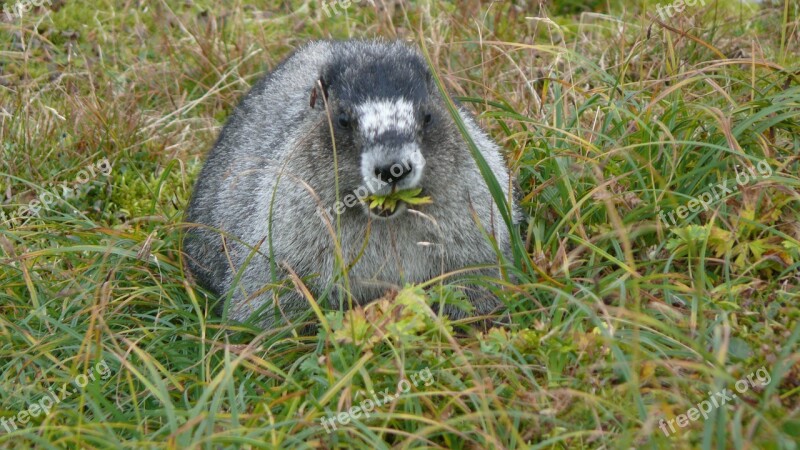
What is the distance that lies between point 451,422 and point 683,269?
170cm

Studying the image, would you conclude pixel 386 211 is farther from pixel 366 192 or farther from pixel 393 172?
pixel 393 172

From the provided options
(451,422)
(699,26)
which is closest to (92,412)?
(451,422)

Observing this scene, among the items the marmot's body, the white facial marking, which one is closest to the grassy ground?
the marmot's body

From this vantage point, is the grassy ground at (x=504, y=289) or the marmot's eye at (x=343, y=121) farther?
the marmot's eye at (x=343, y=121)

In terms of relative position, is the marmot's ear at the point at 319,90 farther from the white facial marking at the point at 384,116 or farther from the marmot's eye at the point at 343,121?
the white facial marking at the point at 384,116

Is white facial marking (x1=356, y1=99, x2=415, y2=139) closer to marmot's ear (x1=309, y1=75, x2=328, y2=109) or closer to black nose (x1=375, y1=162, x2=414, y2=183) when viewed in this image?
black nose (x1=375, y1=162, x2=414, y2=183)

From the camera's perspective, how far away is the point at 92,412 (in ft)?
13.4

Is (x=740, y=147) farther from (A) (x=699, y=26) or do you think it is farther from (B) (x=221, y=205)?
(B) (x=221, y=205)

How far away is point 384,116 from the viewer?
14.2 ft

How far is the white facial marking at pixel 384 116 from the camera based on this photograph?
431 centimetres

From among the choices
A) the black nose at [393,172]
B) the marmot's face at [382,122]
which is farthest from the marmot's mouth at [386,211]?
the black nose at [393,172]

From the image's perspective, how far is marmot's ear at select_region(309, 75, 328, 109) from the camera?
4.73 metres

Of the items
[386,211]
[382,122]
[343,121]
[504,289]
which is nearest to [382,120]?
[382,122]

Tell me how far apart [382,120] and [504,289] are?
966 mm
